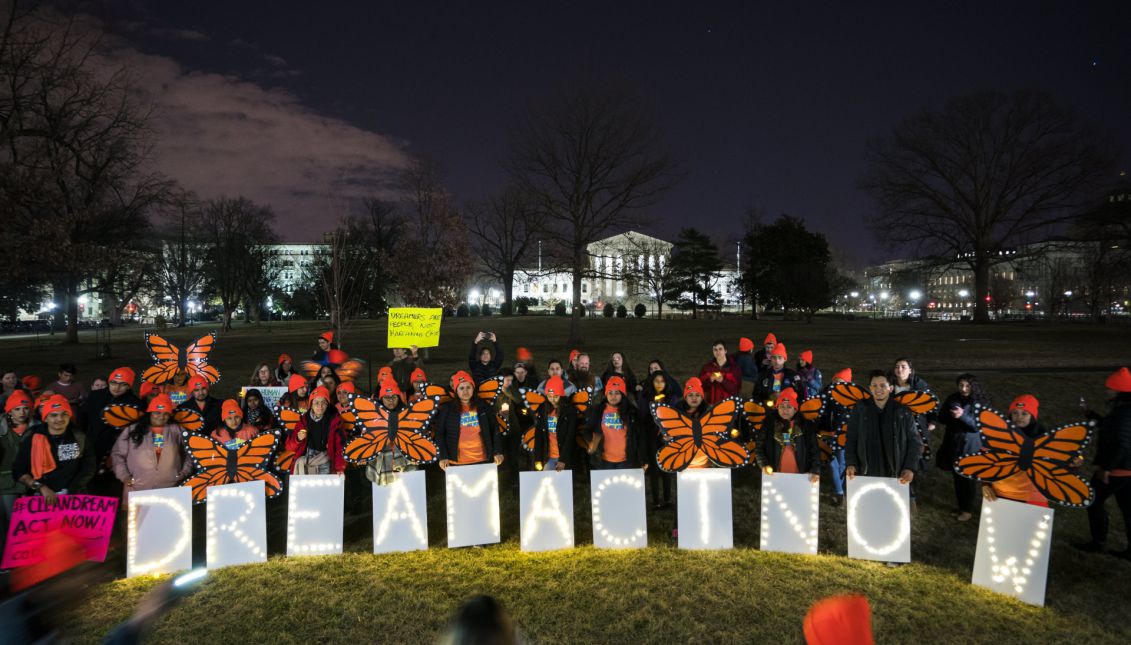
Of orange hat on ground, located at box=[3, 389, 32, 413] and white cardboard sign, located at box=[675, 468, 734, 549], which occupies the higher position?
orange hat on ground, located at box=[3, 389, 32, 413]

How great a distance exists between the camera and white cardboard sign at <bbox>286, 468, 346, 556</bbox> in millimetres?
5883

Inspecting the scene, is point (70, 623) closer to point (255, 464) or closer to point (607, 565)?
point (255, 464)

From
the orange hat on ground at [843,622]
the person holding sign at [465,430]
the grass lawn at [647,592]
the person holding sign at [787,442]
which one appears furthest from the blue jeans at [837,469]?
the orange hat on ground at [843,622]

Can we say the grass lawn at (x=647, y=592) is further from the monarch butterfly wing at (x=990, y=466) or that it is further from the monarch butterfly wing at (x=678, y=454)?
the monarch butterfly wing at (x=990, y=466)

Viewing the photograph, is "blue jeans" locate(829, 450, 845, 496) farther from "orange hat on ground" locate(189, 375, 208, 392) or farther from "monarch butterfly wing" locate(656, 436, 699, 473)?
"orange hat on ground" locate(189, 375, 208, 392)

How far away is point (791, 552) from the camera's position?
19.4 ft

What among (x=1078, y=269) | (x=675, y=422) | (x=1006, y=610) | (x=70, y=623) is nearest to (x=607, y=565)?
(x=675, y=422)

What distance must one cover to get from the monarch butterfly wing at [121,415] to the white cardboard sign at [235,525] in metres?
1.64

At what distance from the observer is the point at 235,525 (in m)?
5.73

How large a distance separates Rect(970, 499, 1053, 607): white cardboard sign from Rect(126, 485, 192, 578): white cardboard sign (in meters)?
7.27

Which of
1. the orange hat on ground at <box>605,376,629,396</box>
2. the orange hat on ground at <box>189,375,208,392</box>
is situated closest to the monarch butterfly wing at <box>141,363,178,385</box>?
the orange hat on ground at <box>189,375,208,392</box>

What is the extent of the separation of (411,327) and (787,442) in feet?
24.7

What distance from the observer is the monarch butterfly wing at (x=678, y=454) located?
6.19 meters

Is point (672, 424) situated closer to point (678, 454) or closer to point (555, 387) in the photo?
point (678, 454)
